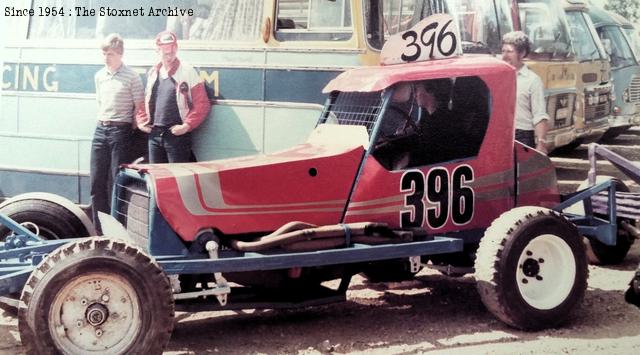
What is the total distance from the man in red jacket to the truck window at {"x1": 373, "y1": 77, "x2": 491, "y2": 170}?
2.39 meters

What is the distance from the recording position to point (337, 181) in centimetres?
556

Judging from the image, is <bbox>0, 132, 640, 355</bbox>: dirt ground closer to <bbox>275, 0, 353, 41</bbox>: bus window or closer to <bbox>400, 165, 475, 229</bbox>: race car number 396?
<bbox>400, 165, 475, 229</bbox>: race car number 396

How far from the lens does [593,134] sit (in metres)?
13.7

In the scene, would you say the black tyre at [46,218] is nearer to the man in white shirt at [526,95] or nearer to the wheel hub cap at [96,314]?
the wheel hub cap at [96,314]

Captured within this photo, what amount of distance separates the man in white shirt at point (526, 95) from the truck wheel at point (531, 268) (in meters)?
1.72

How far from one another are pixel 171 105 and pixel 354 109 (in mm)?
2146

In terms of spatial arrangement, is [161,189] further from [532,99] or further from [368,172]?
[532,99]

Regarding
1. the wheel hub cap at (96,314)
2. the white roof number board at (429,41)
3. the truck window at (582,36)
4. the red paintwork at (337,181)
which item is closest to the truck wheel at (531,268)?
the red paintwork at (337,181)

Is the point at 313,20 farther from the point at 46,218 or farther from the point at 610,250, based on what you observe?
the point at 610,250

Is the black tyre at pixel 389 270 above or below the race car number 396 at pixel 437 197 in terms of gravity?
below

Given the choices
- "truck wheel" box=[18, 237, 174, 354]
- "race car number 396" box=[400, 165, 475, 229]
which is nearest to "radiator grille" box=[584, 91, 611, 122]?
"race car number 396" box=[400, 165, 475, 229]

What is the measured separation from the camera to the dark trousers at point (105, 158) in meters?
7.89

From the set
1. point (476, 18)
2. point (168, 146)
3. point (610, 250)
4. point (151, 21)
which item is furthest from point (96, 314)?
point (476, 18)

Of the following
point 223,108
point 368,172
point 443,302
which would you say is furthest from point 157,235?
point 223,108
